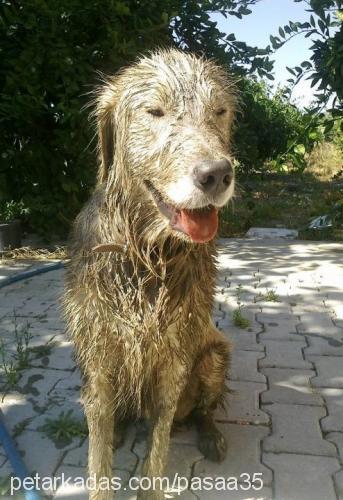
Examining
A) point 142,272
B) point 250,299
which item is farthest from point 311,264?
point 142,272

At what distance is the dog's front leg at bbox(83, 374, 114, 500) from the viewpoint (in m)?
2.35

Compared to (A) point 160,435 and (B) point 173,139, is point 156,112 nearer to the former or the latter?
(B) point 173,139

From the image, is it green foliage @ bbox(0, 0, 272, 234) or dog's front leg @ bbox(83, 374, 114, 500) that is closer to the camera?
dog's front leg @ bbox(83, 374, 114, 500)

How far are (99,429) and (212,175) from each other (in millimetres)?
1393

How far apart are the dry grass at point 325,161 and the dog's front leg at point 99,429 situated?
11128 millimetres

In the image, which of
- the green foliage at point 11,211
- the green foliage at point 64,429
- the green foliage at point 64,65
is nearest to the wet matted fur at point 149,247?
the green foliage at point 64,429

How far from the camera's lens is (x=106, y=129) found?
2219mm

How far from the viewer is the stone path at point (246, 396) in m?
2.57

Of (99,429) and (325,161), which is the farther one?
(325,161)

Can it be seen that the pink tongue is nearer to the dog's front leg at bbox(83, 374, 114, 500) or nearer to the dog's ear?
the dog's ear

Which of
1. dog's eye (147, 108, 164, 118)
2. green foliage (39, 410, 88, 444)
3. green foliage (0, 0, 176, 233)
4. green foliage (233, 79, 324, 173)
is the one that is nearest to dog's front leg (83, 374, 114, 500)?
green foliage (39, 410, 88, 444)

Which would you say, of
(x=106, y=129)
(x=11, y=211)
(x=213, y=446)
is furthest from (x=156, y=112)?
(x=11, y=211)

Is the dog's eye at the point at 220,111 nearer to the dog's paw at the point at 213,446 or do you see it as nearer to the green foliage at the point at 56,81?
the dog's paw at the point at 213,446

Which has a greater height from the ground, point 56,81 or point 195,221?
point 56,81
